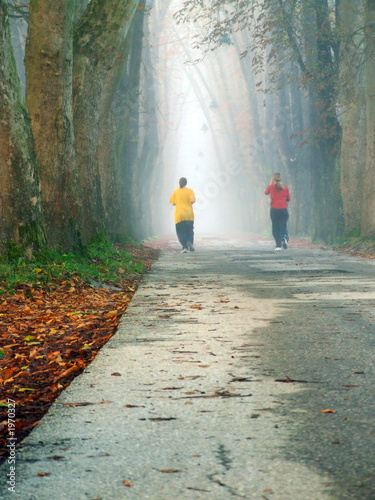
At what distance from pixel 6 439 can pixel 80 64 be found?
32.9 feet

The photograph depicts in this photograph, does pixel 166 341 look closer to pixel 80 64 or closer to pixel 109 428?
pixel 109 428

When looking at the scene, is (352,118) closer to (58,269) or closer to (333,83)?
(333,83)

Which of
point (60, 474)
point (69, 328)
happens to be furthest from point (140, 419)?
point (69, 328)

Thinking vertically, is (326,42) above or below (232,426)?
above

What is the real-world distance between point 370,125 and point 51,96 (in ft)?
28.4

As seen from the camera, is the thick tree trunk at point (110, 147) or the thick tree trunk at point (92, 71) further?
the thick tree trunk at point (110, 147)

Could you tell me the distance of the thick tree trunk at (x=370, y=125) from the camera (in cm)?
1583

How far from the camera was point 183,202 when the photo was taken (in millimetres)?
17391

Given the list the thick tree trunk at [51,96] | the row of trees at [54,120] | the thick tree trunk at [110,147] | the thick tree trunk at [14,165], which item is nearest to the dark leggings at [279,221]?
the thick tree trunk at [110,147]

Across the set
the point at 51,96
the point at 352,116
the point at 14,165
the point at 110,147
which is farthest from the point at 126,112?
the point at 14,165

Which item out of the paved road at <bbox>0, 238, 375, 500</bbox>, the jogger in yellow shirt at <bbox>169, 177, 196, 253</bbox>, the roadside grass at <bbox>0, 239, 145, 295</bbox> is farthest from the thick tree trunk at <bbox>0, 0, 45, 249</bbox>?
the jogger in yellow shirt at <bbox>169, 177, 196, 253</bbox>

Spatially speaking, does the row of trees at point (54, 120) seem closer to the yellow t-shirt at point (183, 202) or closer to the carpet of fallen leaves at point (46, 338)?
the carpet of fallen leaves at point (46, 338)

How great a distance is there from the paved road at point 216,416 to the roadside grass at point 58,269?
2.22 metres

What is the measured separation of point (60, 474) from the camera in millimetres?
2445
